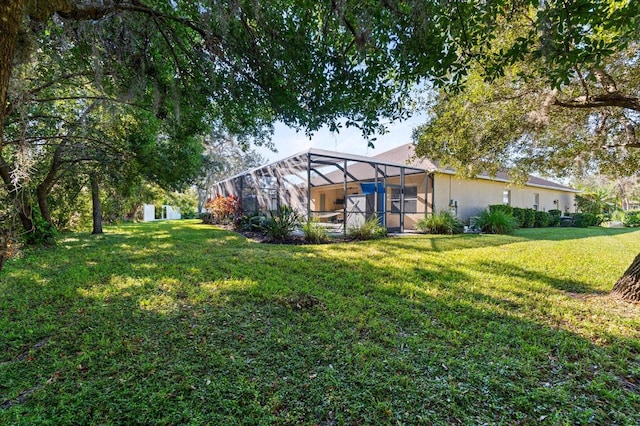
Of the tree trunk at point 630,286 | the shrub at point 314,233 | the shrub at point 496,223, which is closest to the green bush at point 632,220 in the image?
the shrub at point 496,223

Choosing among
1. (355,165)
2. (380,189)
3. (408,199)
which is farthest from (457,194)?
(355,165)

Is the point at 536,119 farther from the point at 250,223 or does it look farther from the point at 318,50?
the point at 250,223

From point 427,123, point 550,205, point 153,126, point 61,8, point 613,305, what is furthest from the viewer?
point 550,205

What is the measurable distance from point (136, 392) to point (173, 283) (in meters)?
2.58

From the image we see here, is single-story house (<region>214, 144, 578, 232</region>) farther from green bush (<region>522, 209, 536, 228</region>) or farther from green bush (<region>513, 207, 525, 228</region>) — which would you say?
green bush (<region>522, 209, 536, 228</region>)

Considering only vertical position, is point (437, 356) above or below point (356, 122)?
below

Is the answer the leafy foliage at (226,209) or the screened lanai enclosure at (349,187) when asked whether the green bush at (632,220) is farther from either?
the leafy foliage at (226,209)

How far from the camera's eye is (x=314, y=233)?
881cm

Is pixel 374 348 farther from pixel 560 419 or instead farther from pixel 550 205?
→ pixel 550 205

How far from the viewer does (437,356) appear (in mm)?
2475

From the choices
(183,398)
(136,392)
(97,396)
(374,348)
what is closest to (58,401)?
(97,396)

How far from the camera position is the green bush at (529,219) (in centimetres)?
1615

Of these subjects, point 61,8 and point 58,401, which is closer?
point 58,401

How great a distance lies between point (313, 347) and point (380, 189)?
10635mm
